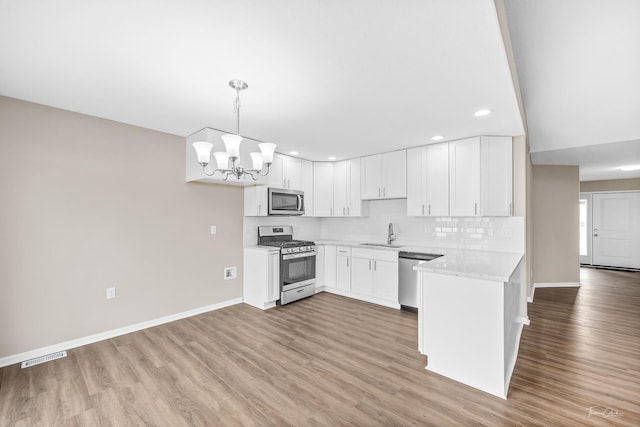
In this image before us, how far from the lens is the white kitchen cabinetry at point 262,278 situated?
13.2 ft

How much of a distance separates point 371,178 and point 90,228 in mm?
3813

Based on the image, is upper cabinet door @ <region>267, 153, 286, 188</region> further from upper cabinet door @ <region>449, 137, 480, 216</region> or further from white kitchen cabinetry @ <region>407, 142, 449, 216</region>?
upper cabinet door @ <region>449, 137, 480, 216</region>

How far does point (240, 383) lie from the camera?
2268 millimetres

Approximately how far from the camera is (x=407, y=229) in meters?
4.61

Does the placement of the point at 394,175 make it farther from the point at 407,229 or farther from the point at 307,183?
the point at 307,183

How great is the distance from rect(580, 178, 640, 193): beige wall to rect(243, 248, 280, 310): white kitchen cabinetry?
898 cm

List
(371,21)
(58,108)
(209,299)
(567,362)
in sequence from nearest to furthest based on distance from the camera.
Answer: (371,21) < (567,362) < (58,108) < (209,299)

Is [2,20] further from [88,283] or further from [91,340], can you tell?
[91,340]

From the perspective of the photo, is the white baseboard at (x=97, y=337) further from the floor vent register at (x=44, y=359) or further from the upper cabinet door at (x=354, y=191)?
the upper cabinet door at (x=354, y=191)

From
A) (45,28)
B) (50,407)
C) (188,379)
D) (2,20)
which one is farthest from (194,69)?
(50,407)

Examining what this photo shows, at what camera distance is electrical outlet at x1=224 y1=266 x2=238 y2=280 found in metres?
4.19

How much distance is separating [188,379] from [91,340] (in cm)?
150

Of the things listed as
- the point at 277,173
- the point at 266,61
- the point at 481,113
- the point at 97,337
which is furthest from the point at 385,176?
the point at 97,337

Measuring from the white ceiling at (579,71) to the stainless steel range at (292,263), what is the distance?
3.45m
